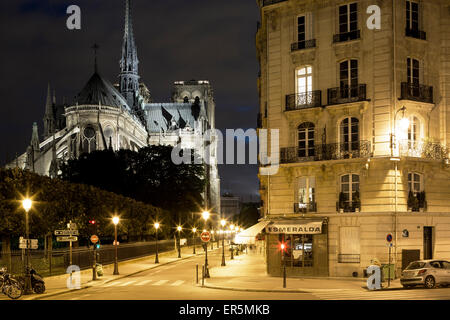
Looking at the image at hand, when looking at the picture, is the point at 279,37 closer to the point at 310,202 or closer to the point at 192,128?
the point at 310,202

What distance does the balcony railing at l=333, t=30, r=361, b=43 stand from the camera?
34469mm

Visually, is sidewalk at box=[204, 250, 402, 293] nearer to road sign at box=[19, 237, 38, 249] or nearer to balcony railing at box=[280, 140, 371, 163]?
balcony railing at box=[280, 140, 371, 163]

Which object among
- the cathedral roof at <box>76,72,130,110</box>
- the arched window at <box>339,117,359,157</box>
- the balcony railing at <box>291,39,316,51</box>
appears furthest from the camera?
the cathedral roof at <box>76,72,130,110</box>

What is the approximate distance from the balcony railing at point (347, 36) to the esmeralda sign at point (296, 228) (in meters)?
10.3

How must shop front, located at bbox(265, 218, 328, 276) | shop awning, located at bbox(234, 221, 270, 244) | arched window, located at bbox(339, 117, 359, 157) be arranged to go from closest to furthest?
A: arched window, located at bbox(339, 117, 359, 157), shop front, located at bbox(265, 218, 328, 276), shop awning, located at bbox(234, 221, 270, 244)

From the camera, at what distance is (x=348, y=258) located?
33656mm

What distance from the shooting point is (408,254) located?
107 feet

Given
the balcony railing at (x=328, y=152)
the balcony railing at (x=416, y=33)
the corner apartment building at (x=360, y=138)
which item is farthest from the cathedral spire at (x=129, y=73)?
the balcony railing at (x=416, y=33)

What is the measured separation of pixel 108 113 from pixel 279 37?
111306 mm

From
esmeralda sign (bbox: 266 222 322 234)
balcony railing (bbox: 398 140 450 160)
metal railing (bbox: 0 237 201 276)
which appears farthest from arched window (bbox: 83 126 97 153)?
balcony railing (bbox: 398 140 450 160)

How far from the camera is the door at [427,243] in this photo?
33.6 metres

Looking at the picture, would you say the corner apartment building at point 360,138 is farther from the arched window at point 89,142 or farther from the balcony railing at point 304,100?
the arched window at point 89,142

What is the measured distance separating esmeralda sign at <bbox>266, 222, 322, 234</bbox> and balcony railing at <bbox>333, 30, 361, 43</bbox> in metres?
10.3
